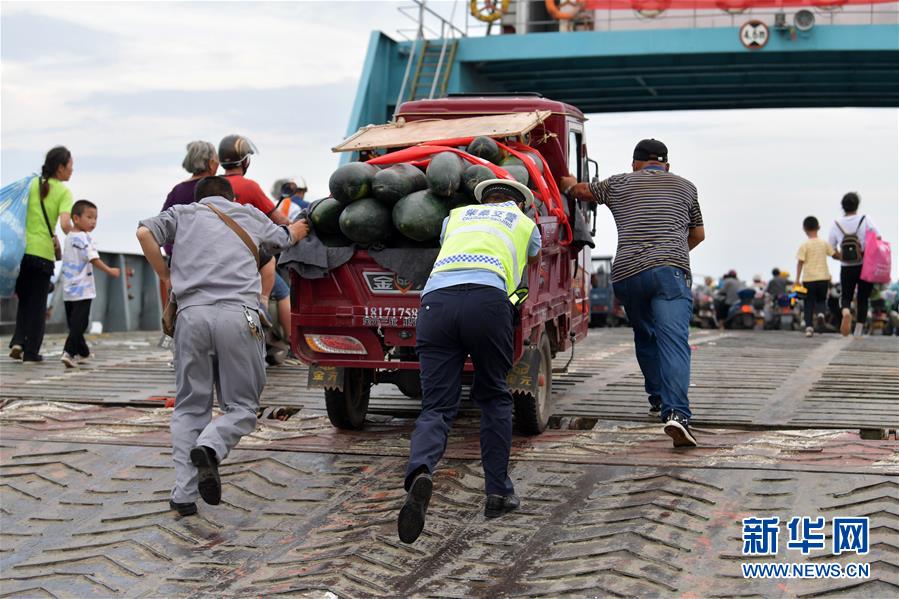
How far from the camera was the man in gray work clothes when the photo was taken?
272 inches

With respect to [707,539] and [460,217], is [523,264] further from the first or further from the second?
[707,539]

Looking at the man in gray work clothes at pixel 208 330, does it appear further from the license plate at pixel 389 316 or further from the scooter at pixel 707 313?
the scooter at pixel 707 313

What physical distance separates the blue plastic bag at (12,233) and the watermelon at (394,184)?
227 inches

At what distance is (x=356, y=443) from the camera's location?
27.3 ft

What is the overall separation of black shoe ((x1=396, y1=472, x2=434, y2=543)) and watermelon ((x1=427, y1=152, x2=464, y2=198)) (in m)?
2.15

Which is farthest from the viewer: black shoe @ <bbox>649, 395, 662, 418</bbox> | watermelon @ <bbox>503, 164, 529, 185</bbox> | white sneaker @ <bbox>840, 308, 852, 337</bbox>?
white sneaker @ <bbox>840, 308, 852, 337</bbox>

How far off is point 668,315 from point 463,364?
2096 millimetres

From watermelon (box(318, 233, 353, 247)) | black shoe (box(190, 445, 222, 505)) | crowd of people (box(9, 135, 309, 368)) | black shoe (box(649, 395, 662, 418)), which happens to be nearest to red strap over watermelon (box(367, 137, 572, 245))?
watermelon (box(318, 233, 353, 247))

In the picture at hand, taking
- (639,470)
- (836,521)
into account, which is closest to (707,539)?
(836,521)

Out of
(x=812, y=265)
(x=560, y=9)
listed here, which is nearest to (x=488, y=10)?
(x=560, y=9)

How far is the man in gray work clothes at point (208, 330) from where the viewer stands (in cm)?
691

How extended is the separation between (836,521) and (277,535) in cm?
292

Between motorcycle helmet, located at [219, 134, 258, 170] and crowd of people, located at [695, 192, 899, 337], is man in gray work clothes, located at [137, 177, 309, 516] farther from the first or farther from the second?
crowd of people, located at [695, 192, 899, 337]

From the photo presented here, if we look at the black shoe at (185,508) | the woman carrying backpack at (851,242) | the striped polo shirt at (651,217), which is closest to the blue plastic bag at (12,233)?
the black shoe at (185,508)
